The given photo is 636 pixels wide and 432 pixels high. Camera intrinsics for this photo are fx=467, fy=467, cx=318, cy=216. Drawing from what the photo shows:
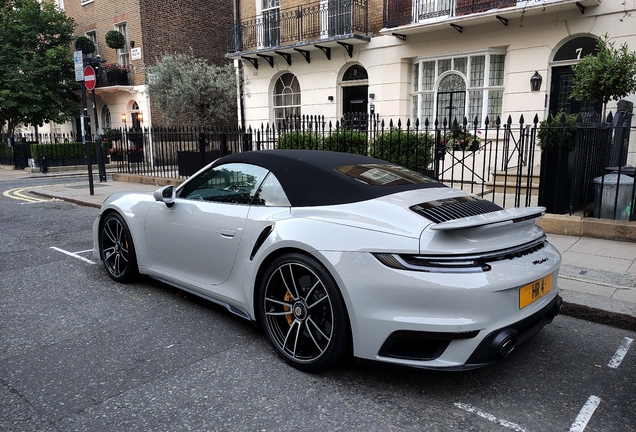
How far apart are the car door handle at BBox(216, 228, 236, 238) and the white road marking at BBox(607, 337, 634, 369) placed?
290 centimetres

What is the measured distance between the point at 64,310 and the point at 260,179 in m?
2.29

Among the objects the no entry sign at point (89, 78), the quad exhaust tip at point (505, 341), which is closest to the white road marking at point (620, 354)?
the quad exhaust tip at point (505, 341)

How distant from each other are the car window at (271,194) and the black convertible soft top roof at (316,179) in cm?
4

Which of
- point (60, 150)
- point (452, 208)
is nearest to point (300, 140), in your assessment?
point (452, 208)

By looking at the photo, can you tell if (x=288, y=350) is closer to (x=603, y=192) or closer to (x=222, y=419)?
(x=222, y=419)

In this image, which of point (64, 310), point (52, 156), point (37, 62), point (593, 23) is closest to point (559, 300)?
point (64, 310)

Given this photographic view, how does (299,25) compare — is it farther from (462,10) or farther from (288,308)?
(288,308)

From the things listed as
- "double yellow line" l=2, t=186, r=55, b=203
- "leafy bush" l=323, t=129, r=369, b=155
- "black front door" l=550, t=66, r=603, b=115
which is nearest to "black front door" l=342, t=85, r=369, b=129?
"black front door" l=550, t=66, r=603, b=115

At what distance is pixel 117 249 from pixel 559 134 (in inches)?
233

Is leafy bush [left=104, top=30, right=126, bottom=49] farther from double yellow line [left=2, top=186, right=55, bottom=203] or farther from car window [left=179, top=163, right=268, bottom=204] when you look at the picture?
car window [left=179, top=163, right=268, bottom=204]

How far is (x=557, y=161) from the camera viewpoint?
665 centimetres

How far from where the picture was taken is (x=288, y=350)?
326 centimetres

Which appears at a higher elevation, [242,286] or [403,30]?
[403,30]

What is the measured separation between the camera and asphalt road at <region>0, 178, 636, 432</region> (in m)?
2.63
